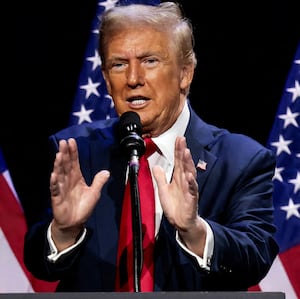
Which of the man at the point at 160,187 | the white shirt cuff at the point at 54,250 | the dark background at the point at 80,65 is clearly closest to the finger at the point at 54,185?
the man at the point at 160,187

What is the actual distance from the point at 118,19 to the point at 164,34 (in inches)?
5.3

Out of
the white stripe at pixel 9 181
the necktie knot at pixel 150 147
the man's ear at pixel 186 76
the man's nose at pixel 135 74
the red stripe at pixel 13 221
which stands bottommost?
the red stripe at pixel 13 221

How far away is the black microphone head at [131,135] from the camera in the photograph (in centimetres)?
162

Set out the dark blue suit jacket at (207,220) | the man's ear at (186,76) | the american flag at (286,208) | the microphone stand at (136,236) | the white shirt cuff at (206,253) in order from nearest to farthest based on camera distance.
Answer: the microphone stand at (136,236)
the white shirt cuff at (206,253)
the dark blue suit jacket at (207,220)
the man's ear at (186,76)
the american flag at (286,208)

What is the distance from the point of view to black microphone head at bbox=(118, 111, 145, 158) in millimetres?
1617

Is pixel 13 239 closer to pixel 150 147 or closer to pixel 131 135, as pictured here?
pixel 150 147

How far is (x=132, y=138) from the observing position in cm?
163

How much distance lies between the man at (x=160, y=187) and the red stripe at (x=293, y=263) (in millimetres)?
737

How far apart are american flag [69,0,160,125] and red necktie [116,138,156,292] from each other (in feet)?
2.91

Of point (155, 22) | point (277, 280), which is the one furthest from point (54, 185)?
point (277, 280)

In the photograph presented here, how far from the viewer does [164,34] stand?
6.97 feet

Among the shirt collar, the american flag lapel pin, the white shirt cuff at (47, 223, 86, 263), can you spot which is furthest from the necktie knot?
the white shirt cuff at (47, 223, 86, 263)

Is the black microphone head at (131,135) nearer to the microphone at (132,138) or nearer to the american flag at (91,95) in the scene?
the microphone at (132,138)

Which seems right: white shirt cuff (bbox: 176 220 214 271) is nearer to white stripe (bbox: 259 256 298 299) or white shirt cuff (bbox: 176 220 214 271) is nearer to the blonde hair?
the blonde hair
